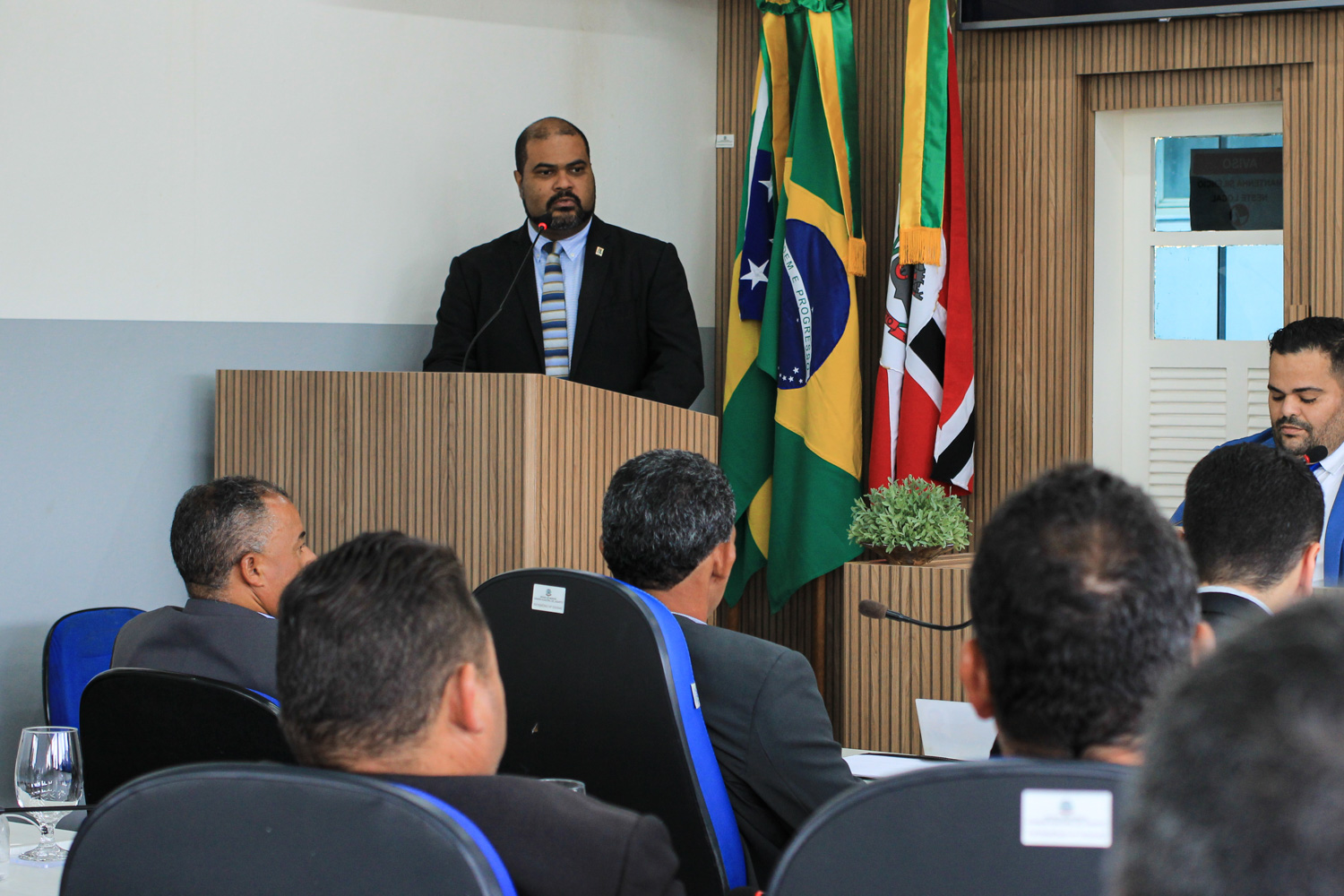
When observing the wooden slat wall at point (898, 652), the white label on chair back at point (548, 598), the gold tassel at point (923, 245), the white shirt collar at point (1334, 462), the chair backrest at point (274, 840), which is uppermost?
the gold tassel at point (923, 245)

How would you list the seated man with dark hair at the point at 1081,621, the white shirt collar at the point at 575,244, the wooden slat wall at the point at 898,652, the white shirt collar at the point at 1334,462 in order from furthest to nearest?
the white shirt collar at the point at 575,244 < the wooden slat wall at the point at 898,652 < the white shirt collar at the point at 1334,462 < the seated man with dark hair at the point at 1081,621

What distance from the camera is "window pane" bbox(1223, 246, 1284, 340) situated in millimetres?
4465

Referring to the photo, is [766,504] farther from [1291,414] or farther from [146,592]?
[146,592]

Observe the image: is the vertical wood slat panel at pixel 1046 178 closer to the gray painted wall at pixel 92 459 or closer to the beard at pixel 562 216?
the beard at pixel 562 216

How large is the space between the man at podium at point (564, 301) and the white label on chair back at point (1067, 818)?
114 inches

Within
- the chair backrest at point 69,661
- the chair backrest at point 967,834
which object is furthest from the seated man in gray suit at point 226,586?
the chair backrest at point 967,834

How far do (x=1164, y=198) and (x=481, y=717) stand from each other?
413cm

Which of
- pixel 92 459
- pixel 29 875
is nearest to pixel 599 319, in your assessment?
pixel 92 459

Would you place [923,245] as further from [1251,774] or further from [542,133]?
[1251,774]

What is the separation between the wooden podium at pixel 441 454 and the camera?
283 cm

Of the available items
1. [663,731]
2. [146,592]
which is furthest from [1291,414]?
[146,592]

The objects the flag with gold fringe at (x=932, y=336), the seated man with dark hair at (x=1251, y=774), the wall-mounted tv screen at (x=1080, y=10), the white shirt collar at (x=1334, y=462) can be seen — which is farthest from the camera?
the flag with gold fringe at (x=932, y=336)

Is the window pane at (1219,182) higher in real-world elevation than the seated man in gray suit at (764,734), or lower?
higher

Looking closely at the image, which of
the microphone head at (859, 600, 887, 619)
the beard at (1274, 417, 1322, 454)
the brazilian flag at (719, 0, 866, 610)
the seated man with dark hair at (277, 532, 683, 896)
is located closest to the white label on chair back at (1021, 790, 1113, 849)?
the seated man with dark hair at (277, 532, 683, 896)
